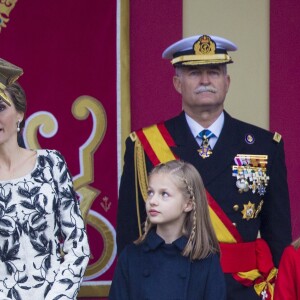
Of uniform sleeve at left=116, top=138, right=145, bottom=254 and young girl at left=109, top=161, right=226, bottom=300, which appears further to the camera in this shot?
uniform sleeve at left=116, top=138, right=145, bottom=254

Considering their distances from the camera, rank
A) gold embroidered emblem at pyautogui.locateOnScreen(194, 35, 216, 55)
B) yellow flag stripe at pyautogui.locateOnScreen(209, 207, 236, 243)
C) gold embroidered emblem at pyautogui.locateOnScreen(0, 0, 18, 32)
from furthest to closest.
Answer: gold embroidered emblem at pyautogui.locateOnScreen(0, 0, 18, 32) → gold embroidered emblem at pyautogui.locateOnScreen(194, 35, 216, 55) → yellow flag stripe at pyautogui.locateOnScreen(209, 207, 236, 243)

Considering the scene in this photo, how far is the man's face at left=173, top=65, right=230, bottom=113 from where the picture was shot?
4.42m

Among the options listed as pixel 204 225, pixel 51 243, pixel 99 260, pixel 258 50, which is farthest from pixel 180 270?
pixel 258 50

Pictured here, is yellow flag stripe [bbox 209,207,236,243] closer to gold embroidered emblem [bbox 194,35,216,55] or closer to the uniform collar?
the uniform collar

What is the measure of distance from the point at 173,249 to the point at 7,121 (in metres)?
0.73

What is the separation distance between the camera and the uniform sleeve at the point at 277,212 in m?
4.50

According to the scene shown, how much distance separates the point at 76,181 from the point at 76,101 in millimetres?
383

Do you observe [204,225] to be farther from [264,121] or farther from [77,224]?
[264,121]

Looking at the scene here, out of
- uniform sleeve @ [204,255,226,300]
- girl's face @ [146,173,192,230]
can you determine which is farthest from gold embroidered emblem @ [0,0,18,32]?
uniform sleeve @ [204,255,226,300]

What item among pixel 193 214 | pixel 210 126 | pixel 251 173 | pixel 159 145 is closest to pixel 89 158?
pixel 159 145

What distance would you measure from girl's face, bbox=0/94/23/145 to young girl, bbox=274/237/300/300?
1047 millimetres

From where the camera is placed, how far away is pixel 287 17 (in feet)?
→ 19.2

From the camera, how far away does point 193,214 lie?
13.7 ft

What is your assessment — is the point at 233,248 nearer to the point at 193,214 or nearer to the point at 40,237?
the point at 193,214
